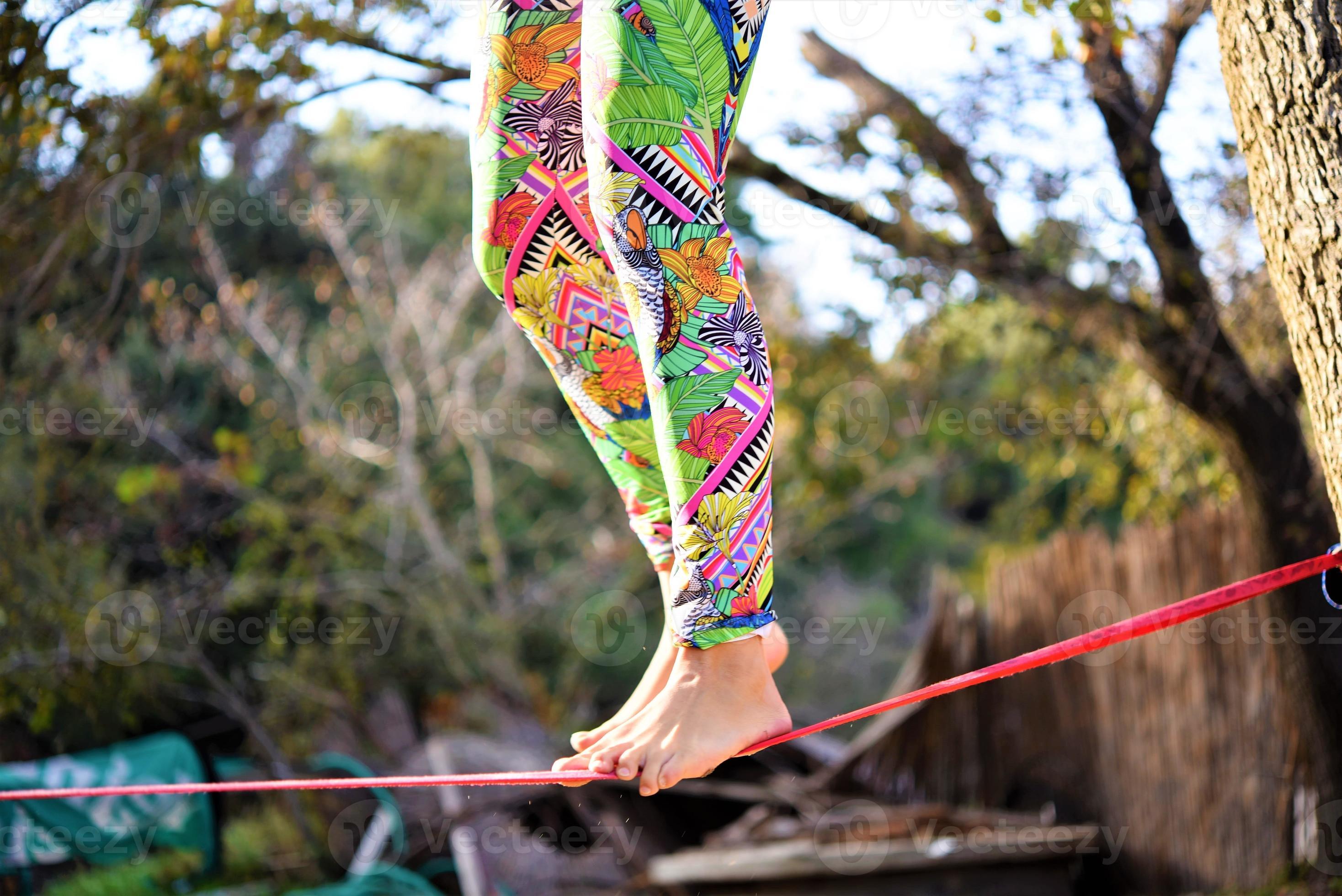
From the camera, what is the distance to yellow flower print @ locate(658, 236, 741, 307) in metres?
1.04

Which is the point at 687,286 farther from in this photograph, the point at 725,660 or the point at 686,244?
the point at 725,660

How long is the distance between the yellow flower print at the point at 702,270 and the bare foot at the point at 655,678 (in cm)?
34

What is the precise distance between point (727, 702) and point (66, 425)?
4.29 metres

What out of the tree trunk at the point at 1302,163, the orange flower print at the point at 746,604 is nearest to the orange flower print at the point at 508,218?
the orange flower print at the point at 746,604

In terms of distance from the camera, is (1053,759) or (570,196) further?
(1053,759)

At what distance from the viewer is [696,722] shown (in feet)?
3.30

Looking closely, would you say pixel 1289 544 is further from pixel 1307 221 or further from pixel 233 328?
pixel 233 328

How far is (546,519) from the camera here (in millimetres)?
7191

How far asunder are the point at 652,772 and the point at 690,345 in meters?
0.40

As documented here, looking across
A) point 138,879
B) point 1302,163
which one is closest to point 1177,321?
point 1302,163

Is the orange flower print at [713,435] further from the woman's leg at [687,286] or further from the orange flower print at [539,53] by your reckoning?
the orange flower print at [539,53]

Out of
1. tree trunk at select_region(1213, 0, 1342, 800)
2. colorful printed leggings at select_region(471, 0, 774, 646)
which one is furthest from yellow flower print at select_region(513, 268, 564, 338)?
tree trunk at select_region(1213, 0, 1342, 800)

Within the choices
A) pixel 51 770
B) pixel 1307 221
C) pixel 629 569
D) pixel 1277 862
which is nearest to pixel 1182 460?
pixel 1277 862

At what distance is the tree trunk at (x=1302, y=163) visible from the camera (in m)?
Answer: 0.88
